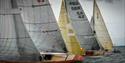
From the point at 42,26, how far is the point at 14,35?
20.8ft

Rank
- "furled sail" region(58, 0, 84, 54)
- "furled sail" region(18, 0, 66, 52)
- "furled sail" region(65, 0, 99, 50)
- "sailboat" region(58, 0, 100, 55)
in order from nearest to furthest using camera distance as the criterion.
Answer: "furled sail" region(18, 0, 66, 52), "furled sail" region(58, 0, 84, 54), "sailboat" region(58, 0, 100, 55), "furled sail" region(65, 0, 99, 50)

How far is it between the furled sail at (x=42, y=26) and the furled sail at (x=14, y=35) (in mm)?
4611

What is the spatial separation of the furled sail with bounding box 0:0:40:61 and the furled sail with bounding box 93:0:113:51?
34.7m

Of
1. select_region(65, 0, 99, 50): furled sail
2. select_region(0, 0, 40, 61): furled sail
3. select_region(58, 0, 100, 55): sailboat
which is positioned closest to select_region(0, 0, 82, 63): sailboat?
select_region(0, 0, 40, 61): furled sail

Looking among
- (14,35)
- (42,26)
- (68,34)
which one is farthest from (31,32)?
(68,34)

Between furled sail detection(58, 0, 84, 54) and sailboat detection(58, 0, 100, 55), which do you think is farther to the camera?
sailboat detection(58, 0, 100, 55)

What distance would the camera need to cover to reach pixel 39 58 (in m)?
37.1

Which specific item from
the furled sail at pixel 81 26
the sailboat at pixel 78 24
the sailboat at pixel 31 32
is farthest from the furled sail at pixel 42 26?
the furled sail at pixel 81 26

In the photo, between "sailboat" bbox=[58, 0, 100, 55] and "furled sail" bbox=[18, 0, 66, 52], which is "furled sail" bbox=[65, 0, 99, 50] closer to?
"sailboat" bbox=[58, 0, 100, 55]

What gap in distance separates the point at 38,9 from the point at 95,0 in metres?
30.7

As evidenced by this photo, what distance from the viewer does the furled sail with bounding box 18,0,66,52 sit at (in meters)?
41.9

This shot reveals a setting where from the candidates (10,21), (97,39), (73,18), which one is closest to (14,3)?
(10,21)

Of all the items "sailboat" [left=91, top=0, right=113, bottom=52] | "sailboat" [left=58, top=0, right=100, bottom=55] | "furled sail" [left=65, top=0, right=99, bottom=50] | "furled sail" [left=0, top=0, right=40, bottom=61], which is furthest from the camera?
Answer: "sailboat" [left=91, top=0, right=113, bottom=52]

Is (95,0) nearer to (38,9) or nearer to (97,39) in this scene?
(97,39)
